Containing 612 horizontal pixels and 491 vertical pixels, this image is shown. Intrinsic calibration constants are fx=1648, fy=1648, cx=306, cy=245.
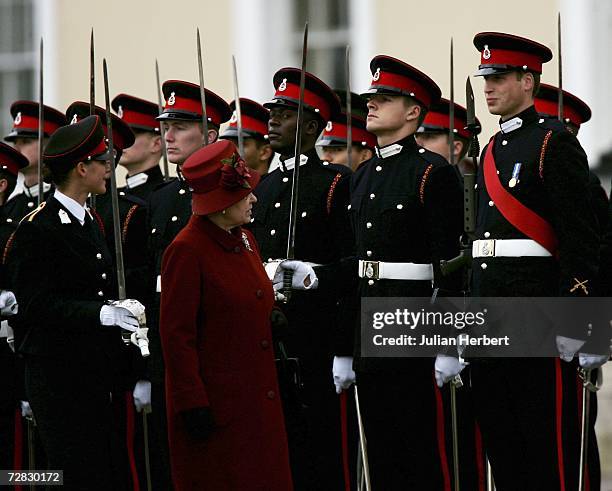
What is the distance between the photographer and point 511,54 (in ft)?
23.8

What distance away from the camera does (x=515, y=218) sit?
7000 mm

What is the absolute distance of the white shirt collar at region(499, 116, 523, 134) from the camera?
7.18 metres

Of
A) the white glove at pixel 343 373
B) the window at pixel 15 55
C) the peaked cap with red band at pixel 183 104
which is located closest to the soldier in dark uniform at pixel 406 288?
the white glove at pixel 343 373

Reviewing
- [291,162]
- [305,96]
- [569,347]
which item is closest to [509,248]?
[569,347]

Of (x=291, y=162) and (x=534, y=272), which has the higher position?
(x=291, y=162)

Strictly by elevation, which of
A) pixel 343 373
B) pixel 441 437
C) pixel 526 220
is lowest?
pixel 441 437

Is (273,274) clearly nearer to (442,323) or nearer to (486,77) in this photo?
(442,323)

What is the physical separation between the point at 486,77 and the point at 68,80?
23.6 ft

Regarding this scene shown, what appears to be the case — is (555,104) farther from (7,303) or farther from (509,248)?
(7,303)

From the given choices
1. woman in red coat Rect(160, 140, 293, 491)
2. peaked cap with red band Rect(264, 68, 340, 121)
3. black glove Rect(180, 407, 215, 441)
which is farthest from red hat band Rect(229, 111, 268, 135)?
black glove Rect(180, 407, 215, 441)

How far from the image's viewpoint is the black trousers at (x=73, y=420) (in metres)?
7.19

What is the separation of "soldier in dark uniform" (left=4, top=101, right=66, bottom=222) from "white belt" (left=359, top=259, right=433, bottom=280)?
273 centimetres

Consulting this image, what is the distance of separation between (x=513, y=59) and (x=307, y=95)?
137 cm

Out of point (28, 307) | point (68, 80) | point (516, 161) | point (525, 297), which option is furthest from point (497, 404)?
point (68, 80)
